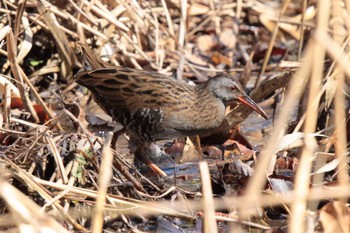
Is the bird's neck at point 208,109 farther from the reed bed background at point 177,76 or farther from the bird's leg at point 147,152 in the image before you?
the bird's leg at point 147,152

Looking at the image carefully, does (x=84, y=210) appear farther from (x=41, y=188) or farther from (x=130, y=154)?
(x=130, y=154)

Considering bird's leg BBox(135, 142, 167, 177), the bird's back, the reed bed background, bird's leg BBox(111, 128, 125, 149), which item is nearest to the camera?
the reed bed background

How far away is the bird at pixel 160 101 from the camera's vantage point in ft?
17.0

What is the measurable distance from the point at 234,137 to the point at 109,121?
3.38 feet

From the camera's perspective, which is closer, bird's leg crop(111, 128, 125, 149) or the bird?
the bird

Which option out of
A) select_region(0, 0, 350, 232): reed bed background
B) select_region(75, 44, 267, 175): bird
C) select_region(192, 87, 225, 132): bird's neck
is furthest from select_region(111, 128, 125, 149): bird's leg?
select_region(192, 87, 225, 132): bird's neck

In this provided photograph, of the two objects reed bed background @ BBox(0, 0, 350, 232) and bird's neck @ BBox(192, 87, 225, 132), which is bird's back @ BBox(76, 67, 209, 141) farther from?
reed bed background @ BBox(0, 0, 350, 232)

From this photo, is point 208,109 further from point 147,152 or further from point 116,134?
point 116,134

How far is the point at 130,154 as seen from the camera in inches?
221

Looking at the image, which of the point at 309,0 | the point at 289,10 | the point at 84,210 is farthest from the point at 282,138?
the point at 289,10

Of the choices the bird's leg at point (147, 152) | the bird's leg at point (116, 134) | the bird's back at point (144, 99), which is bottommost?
the bird's leg at point (147, 152)

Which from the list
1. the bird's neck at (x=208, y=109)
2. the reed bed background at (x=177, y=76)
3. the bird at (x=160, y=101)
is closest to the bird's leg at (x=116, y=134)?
the bird at (x=160, y=101)

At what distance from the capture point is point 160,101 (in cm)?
518

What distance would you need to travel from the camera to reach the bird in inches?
204
